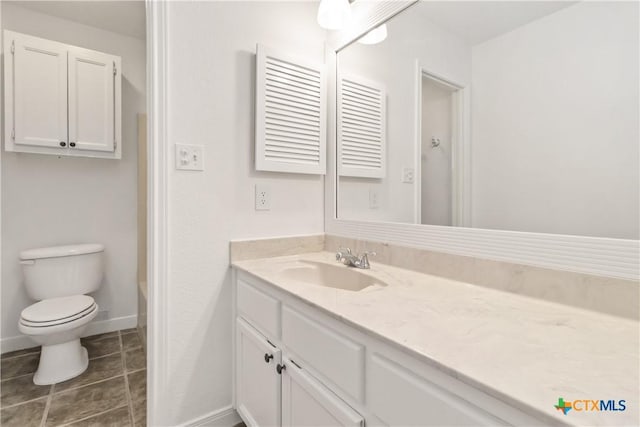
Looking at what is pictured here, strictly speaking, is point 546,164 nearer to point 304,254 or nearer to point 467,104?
point 467,104

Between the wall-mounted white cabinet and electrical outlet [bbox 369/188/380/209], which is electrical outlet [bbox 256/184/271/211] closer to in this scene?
electrical outlet [bbox 369/188/380/209]

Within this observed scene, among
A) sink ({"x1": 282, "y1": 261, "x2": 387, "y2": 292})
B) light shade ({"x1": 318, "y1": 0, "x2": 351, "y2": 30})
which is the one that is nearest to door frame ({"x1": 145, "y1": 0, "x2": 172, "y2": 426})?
sink ({"x1": 282, "y1": 261, "x2": 387, "y2": 292})

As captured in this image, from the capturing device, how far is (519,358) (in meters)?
0.52

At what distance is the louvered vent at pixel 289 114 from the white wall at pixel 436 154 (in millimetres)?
575

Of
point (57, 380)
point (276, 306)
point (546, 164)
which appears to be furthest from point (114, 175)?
point (546, 164)

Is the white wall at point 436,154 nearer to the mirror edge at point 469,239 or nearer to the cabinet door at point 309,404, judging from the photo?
the mirror edge at point 469,239

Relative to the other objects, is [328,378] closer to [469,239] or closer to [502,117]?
[469,239]

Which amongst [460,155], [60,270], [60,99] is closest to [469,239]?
[460,155]

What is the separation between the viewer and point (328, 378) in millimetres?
802

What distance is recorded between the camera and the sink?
124 centimetres

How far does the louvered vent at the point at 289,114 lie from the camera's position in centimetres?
143

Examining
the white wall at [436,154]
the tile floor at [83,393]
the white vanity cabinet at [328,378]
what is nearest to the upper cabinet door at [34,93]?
the tile floor at [83,393]

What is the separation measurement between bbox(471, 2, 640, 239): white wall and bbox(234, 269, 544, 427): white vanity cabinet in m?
0.61

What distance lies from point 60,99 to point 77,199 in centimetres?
Result: 70
